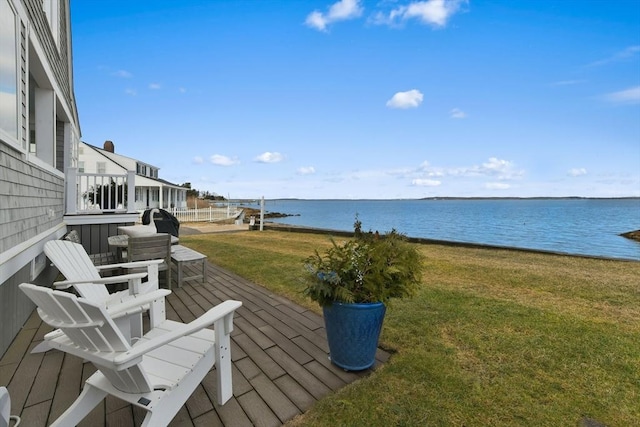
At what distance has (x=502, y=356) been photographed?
2684 mm

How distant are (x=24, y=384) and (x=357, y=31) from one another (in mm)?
15053

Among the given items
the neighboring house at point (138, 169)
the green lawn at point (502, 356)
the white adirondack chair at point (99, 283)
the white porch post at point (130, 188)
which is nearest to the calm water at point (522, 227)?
the green lawn at point (502, 356)

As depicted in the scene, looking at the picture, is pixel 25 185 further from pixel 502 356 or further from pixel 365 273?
pixel 502 356

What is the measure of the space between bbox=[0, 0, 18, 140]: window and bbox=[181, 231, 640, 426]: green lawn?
9.66 feet

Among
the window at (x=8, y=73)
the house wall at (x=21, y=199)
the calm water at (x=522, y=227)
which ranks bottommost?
the calm water at (x=522, y=227)

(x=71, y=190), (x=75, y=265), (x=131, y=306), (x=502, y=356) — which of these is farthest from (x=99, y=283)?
(x=71, y=190)

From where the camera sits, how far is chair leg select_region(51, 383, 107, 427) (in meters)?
1.51

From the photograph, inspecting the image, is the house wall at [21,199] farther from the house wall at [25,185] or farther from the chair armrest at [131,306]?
the chair armrest at [131,306]

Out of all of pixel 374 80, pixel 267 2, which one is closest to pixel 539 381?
pixel 267 2

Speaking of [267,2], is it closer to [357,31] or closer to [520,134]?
[357,31]

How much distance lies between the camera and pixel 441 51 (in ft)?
43.0

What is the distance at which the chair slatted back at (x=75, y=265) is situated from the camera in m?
2.62

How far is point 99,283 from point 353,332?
2.22m

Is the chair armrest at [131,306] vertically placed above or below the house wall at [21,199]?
below
